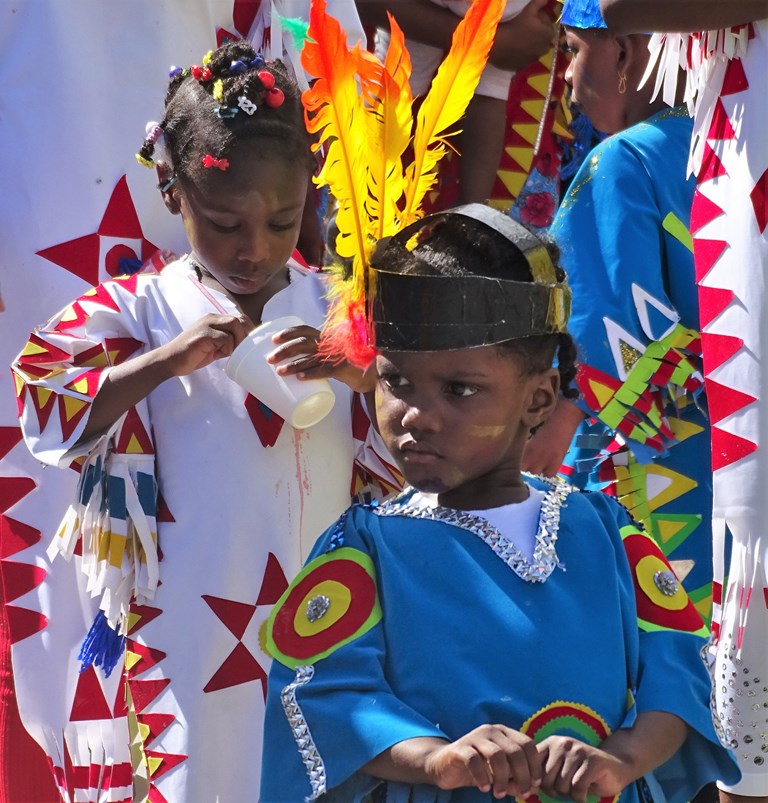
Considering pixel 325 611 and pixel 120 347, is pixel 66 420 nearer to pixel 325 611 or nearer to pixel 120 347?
pixel 120 347

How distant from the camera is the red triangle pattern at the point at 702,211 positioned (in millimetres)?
3141

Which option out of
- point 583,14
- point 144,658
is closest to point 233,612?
point 144,658

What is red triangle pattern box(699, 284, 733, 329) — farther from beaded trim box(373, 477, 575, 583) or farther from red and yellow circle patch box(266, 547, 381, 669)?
red and yellow circle patch box(266, 547, 381, 669)

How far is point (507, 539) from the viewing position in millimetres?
2324

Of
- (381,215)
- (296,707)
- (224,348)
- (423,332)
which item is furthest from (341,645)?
(224,348)

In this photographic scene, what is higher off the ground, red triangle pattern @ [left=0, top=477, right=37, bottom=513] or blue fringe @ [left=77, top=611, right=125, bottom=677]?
red triangle pattern @ [left=0, top=477, right=37, bottom=513]

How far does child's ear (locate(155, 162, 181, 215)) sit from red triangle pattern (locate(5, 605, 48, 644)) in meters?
1.09

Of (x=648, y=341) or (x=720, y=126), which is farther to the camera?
(x=648, y=341)

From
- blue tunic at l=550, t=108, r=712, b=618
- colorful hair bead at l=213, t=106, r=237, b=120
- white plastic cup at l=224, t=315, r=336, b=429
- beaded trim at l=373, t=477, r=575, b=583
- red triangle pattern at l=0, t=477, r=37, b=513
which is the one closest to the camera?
beaded trim at l=373, t=477, r=575, b=583

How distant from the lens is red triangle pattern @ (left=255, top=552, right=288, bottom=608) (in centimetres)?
317

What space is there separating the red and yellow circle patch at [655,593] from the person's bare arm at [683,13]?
1.25 meters

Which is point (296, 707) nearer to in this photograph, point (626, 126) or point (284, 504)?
point (284, 504)

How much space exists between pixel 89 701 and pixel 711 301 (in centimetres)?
180

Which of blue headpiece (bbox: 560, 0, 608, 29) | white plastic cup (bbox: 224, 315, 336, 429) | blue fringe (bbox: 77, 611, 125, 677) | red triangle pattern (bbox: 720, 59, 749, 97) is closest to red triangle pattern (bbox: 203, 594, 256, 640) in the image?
blue fringe (bbox: 77, 611, 125, 677)
